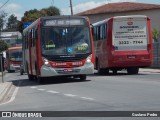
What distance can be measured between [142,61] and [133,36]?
155 cm

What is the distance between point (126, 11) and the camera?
81.7 m

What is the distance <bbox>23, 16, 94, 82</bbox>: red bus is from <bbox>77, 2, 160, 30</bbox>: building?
53424 mm

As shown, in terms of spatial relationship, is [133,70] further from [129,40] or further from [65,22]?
[65,22]

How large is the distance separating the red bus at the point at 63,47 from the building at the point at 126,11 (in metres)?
53.4

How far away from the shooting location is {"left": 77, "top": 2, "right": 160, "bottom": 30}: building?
79.7m

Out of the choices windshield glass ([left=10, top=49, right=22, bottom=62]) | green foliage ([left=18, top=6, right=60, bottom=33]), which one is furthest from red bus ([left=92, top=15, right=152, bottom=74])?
green foliage ([left=18, top=6, right=60, bottom=33])

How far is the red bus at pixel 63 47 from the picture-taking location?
1029 inches

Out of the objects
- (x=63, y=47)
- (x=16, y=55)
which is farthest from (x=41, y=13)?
(x=63, y=47)

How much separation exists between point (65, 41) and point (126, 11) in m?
56.2

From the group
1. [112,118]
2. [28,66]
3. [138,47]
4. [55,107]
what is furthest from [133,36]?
[112,118]

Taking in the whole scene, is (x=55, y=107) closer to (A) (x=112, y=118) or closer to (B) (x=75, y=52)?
(A) (x=112, y=118)

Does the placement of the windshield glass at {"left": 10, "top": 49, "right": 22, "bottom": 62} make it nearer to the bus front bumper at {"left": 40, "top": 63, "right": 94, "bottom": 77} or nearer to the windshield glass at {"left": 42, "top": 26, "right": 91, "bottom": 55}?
the windshield glass at {"left": 42, "top": 26, "right": 91, "bottom": 55}

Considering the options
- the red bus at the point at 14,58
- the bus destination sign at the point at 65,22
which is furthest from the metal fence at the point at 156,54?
the red bus at the point at 14,58

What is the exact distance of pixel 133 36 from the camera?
1262 inches
